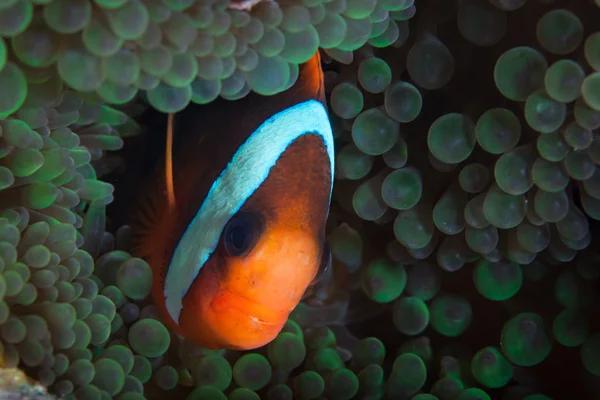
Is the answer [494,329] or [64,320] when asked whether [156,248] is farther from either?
[494,329]

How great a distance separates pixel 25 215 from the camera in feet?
2.58

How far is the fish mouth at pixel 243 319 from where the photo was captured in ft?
2.95

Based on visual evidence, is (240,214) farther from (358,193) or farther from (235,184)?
(358,193)

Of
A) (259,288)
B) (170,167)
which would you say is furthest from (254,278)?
(170,167)

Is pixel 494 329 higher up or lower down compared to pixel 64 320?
lower down

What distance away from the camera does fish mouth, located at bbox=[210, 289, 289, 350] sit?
90 centimetres

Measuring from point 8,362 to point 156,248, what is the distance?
370 mm

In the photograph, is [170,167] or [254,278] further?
[170,167]

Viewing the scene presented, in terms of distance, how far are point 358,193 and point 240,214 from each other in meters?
0.26

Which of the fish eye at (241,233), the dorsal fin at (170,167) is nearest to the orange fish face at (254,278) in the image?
the fish eye at (241,233)

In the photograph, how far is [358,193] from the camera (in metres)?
1.09

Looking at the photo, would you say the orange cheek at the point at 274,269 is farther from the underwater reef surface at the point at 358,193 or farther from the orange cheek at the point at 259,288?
the underwater reef surface at the point at 358,193

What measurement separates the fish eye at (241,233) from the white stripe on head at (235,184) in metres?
0.03

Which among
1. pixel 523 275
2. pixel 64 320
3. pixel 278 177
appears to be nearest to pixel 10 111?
pixel 64 320
